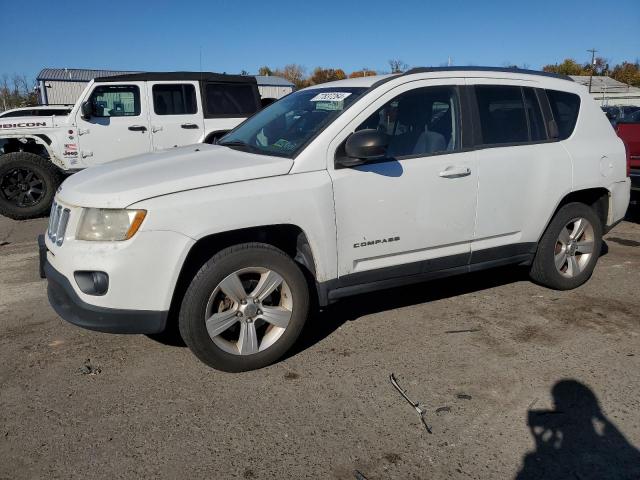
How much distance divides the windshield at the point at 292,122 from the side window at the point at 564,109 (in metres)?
1.79

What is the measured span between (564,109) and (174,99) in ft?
20.6

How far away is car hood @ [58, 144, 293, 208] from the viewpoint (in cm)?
298

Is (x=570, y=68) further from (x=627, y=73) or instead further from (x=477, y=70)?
(x=477, y=70)

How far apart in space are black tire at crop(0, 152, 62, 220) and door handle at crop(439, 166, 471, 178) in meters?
6.56

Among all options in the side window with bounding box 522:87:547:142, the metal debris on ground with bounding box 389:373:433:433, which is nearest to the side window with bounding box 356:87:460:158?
the side window with bounding box 522:87:547:142

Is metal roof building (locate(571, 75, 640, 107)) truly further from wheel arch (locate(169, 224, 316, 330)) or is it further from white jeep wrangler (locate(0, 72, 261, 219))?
wheel arch (locate(169, 224, 316, 330))

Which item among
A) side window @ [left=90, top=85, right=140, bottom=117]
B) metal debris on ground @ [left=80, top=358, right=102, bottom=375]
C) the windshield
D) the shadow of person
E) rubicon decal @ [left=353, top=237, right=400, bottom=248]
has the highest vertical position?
side window @ [left=90, top=85, right=140, bottom=117]

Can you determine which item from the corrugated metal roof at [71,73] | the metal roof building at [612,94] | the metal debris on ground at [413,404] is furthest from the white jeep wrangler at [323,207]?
the corrugated metal roof at [71,73]

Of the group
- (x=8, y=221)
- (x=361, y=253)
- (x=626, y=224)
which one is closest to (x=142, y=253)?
(x=361, y=253)

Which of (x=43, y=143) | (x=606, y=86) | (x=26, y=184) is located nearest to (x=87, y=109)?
(x=43, y=143)

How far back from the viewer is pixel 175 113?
8.81m

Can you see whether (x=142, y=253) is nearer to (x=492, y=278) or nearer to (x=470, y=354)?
(x=470, y=354)

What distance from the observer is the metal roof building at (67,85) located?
37.4 metres

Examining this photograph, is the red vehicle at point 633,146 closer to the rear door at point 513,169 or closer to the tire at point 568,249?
the tire at point 568,249
